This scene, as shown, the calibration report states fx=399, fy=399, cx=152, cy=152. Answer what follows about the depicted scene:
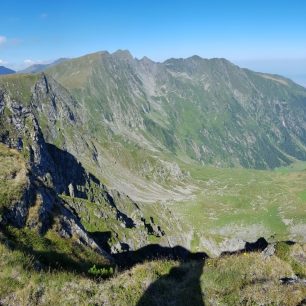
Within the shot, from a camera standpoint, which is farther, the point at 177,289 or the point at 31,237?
the point at 31,237

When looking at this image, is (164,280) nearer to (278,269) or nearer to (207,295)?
(207,295)

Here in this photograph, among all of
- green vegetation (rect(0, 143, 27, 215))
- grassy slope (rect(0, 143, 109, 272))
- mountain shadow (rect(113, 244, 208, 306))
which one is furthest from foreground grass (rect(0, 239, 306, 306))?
green vegetation (rect(0, 143, 27, 215))

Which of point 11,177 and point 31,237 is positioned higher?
point 11,177

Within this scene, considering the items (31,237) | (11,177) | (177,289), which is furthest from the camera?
(11,177)

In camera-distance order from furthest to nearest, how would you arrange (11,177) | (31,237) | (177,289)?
(11,177), (31,237), (177,289)

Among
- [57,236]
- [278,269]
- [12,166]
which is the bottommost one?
[57,236]

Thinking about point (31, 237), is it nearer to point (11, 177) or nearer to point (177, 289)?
point (11, 177)

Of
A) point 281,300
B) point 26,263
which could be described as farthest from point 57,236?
point 281,300

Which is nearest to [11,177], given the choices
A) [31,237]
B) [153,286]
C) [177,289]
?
[31,237]
